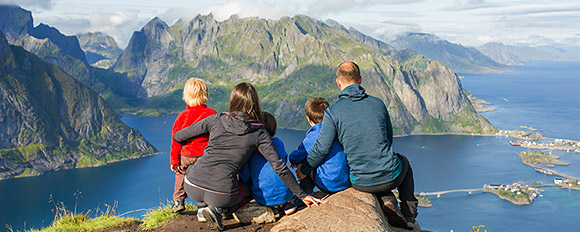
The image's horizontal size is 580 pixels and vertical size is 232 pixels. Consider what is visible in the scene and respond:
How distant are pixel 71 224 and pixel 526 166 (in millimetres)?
213242

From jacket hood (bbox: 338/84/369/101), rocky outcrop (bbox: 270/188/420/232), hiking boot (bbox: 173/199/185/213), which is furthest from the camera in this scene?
hiking boot (bbox: 173/199/185/213)

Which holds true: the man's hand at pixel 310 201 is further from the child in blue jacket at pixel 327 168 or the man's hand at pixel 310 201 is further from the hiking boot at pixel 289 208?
the child in blue jacket at pixel 327 168

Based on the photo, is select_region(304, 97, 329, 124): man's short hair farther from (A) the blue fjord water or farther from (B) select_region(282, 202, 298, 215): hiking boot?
(A) the blue fjord water

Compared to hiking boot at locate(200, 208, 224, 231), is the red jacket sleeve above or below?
above

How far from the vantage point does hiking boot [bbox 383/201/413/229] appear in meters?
9.13

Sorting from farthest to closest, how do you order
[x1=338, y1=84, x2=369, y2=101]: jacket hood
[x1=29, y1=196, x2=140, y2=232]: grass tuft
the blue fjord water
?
the blue fjord water
[x1=29, y1=196, x2=140, y2=232]: grass tuft
[x1=338, y1=84, x2=369, y2=101]: jacket hood

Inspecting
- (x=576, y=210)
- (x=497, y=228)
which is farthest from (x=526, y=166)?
(x=497, y=228)

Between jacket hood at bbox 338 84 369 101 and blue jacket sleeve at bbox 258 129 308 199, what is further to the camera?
jacket hood at bbox 338 84 369 101

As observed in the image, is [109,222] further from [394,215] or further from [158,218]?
[394,215]

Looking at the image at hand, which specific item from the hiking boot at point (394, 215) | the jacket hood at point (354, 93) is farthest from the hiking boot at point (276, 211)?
the jacket hood at point (354, 93)

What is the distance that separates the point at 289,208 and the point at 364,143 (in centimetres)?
247

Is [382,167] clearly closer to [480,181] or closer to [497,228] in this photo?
[497,228]

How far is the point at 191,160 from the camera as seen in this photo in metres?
10.4

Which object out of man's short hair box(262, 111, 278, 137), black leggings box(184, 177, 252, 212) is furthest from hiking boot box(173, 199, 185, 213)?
man's short hair box(262, 111, 278, 137)
